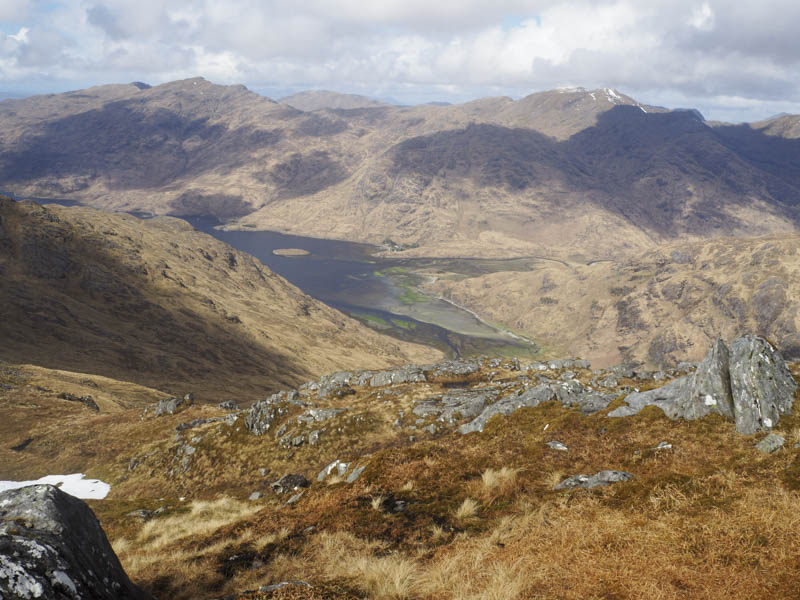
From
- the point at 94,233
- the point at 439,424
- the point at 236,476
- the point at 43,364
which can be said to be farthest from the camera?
the point at 94,233

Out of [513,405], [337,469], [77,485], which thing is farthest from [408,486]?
[77,485]

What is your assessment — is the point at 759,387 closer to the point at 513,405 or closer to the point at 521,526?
the point at 521,526

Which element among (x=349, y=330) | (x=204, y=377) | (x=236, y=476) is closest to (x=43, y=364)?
(x=204, y=377)

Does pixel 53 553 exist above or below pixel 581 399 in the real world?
above

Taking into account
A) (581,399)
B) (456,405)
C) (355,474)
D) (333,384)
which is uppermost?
(581,399)

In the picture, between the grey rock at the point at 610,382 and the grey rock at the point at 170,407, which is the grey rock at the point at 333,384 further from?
the grey rock at the point at 610,382

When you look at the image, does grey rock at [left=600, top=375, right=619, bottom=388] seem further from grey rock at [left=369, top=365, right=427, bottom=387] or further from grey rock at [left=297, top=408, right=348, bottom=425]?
grey rock at [left=297, top=408, right=348, bottom=425]

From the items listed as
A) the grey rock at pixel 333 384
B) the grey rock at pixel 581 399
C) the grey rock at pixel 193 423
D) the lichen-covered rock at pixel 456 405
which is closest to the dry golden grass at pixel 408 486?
the grey rock at pixel 581 399

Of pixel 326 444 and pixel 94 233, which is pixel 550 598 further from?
pixel 94 233

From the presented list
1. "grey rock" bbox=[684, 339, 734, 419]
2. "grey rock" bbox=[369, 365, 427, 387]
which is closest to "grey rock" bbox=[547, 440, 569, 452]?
"grey rock" bbox=[684, 339, 734, 419]
